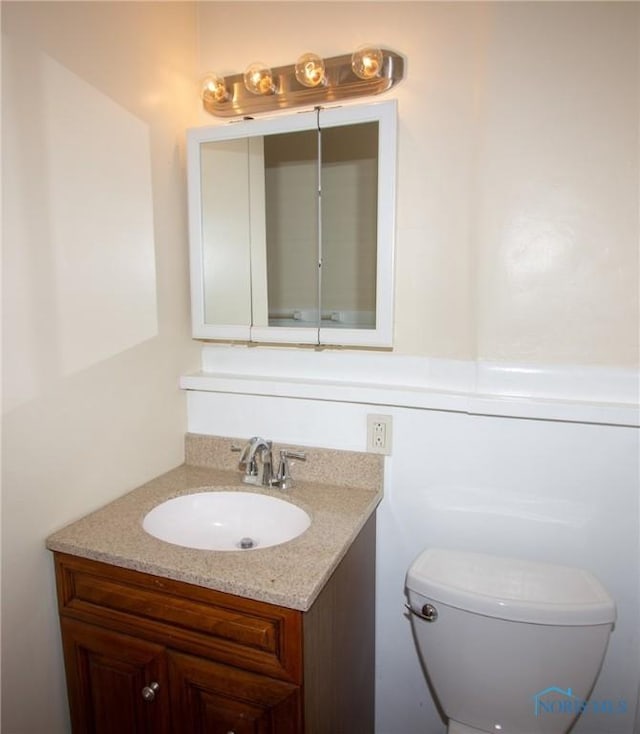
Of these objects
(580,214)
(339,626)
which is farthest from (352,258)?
(339,626)

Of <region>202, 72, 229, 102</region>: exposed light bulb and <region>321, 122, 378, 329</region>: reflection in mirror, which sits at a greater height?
<region>202, 72, 229, 102</region>: exposed light bulb

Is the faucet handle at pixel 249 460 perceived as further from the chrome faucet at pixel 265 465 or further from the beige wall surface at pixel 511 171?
the beige wall surface at pixel 511 171

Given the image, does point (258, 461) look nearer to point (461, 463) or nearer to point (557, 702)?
point (461, 463)

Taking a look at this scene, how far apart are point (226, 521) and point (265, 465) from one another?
0.19 m

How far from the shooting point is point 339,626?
1.11m

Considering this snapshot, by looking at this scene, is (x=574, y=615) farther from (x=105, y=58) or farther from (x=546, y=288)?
(x=105, y=58)

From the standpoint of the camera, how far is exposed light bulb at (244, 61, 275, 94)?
4.41 ft

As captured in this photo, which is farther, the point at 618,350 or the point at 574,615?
the point at 618,350

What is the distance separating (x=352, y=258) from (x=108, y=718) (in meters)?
1.31

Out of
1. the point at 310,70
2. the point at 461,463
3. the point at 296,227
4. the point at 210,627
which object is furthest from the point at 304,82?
the point at 210,627

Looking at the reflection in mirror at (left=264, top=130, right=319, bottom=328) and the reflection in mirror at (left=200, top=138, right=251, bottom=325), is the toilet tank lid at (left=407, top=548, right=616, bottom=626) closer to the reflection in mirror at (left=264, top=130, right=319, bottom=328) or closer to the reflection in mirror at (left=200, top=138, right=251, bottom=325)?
the reflection in mirror at (left=264, top=130, right=319, bottom=328)

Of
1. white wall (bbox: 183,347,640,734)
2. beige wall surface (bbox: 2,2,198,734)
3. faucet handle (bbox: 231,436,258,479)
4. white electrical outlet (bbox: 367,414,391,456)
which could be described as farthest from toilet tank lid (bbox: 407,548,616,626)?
beige wall surface (bbox: 2,2,198,734)

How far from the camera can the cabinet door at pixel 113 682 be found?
41.8 inches

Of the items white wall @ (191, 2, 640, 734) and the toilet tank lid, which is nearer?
the toilet tank lid
